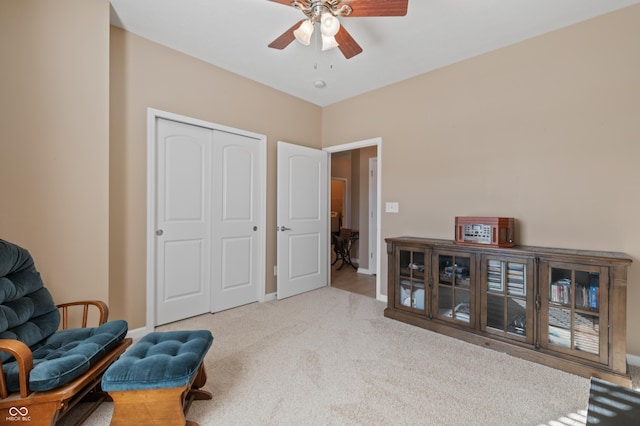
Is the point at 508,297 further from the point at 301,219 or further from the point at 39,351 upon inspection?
the point at 39,351

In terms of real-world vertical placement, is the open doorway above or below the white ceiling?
below

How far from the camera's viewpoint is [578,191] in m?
2.33

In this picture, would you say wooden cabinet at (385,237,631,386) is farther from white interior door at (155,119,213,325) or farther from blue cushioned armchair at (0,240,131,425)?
blue cushioned armchair at (0,240,131,425)

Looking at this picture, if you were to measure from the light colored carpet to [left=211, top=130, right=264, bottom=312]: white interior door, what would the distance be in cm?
53

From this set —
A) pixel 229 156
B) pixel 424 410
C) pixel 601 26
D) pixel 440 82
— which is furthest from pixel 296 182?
pixel 601 26

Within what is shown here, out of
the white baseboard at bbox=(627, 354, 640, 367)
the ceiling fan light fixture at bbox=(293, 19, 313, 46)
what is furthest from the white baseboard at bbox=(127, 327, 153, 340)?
the white baseboard at bbox=(627, 354, 640, 367)

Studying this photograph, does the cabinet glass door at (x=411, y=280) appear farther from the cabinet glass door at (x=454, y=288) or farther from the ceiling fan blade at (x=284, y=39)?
the ceiling fan blade at (x=284, y=39)

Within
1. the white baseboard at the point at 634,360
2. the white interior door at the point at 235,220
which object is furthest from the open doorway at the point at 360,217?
the white baseboard at the point at 634,360

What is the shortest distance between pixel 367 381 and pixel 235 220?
7.13 feet

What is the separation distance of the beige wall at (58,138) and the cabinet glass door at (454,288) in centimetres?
281

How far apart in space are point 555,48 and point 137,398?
12.5ft

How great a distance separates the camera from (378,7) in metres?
1.78

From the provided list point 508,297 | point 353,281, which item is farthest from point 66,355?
point 353,281

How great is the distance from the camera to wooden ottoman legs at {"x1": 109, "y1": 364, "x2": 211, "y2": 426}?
1.34 metres
